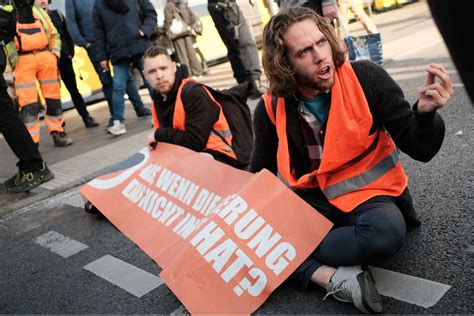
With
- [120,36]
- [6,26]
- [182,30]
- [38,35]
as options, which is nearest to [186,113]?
[6,26]

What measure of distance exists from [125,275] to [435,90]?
178cm

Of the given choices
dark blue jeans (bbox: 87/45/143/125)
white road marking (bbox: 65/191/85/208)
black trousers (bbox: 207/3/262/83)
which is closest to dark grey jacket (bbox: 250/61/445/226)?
white road marking (bbox: 65/191/85/208)

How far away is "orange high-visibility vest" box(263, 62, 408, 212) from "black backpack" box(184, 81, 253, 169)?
3.83 feet

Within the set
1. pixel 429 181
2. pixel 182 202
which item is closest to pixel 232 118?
pixel 182 202

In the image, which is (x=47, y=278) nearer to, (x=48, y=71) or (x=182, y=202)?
(x=182, y=202)

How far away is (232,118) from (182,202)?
0.79 metres

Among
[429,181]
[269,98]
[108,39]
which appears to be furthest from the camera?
[108,39]

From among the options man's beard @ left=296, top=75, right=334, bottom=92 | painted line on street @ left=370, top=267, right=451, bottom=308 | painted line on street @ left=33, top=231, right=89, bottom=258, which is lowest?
painted line on street @ left=370, top=267, right=451, bottom=308

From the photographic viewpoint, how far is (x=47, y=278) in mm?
2898

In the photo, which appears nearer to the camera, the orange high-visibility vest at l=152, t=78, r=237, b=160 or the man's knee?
the man's knee

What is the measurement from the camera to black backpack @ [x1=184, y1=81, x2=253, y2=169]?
3.57m

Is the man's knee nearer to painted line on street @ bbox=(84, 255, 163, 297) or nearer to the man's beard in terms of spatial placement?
the man's beard

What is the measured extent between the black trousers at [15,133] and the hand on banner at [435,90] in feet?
11.9

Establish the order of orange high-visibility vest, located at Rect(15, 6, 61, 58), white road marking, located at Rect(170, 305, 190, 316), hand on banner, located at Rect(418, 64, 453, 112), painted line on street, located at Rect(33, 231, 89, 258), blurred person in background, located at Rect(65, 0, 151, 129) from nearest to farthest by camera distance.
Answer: hand on banner, located at Rect(418, 64, 453, 112) → white road marking, located at Rect(170, 305, 190, 316) → painted line on street, located at Rect(33, 231, 89, 258) → orange high-visibility vest, located at Rect(15, 6, 61, 58) → blurred person in background, located at Rect(65, 0, 151, 129)
